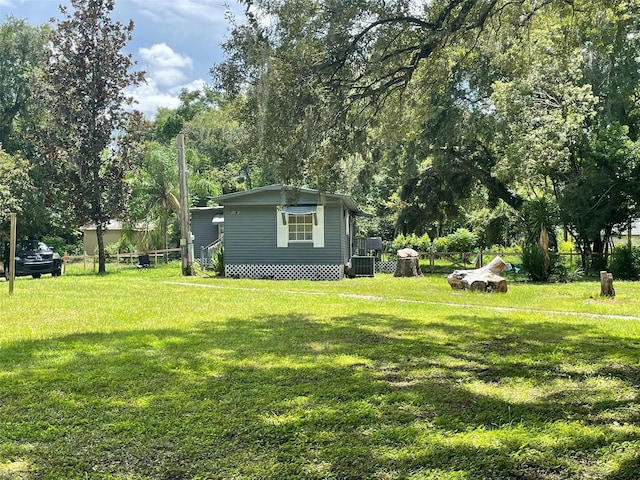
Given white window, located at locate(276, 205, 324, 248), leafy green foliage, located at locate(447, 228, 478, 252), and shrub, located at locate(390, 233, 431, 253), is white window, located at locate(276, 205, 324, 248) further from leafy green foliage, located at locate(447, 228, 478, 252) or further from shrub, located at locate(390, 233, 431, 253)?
shrub, located at locate(390, 233, 431, 253)

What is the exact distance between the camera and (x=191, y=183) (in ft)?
110

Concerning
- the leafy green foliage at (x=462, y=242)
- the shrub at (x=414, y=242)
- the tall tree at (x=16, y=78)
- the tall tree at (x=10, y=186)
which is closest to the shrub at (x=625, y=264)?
the leafy green foliage at (x=462, y=242)

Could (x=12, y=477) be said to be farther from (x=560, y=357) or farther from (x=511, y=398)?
(x=560, y=357)

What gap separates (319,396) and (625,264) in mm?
16547

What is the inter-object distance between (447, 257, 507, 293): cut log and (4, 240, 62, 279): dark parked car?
561 inches

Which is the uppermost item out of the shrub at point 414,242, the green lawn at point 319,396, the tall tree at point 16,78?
the tall tree at point 16,78

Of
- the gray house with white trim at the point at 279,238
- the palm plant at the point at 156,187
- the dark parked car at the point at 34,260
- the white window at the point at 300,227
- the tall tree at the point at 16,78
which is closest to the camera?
the gray house with white trim at the point at 279,238

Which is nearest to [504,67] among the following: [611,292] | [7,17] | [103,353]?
[611,292]

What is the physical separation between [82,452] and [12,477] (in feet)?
1.40

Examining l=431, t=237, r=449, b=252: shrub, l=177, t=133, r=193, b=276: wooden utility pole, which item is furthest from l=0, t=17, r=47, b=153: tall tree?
l=431, t=237, r=449, b=252: shrub

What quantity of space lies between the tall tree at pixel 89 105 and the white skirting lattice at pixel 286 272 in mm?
5542

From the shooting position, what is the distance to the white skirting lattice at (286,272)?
63.2 feet

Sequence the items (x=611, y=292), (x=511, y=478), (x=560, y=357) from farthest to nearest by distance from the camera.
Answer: (x=611, y=292)
(x=560, y=357)
(x=511, y=478)

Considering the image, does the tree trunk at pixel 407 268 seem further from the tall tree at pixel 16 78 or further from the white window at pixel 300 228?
the tall tree at pixel 16 78
